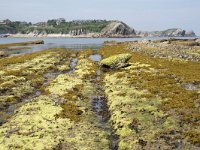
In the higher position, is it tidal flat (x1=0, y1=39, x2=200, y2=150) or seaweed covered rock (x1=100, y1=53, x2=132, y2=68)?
seaweed covered rock (x1=100, y1=53, x2=132, y2=68)

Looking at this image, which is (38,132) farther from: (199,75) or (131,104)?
(199,75)

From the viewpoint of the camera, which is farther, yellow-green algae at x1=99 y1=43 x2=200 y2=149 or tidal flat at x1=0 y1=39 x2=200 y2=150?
tidal flat at x1=0 y1=39 x2=200 y2=150

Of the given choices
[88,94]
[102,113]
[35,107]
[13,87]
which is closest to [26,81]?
[13,87]

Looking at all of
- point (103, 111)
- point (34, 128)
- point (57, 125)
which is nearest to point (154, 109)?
point (103, 111)

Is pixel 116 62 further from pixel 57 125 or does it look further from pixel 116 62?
pixel 57 125

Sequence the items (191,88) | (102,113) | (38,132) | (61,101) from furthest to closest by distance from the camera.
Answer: (191,88) < (61,101) < (102,113) < (38,132)

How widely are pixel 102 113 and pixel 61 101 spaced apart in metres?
6.21

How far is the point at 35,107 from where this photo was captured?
1225 inches

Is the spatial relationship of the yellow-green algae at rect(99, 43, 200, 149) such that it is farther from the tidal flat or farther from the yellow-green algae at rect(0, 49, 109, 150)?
the yellow-green algae at rect(0, 49, 109, 150)

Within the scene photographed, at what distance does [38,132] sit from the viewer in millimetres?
24031

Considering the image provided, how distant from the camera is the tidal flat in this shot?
2228 centimetres

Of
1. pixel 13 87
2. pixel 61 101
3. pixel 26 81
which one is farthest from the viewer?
pixel 26 81

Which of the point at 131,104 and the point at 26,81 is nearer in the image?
the point at 131,104

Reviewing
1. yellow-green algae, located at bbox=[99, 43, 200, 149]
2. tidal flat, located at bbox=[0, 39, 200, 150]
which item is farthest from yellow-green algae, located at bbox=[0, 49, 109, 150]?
yellow-green algae, located at bbox=[99, 43, 200, 149]
